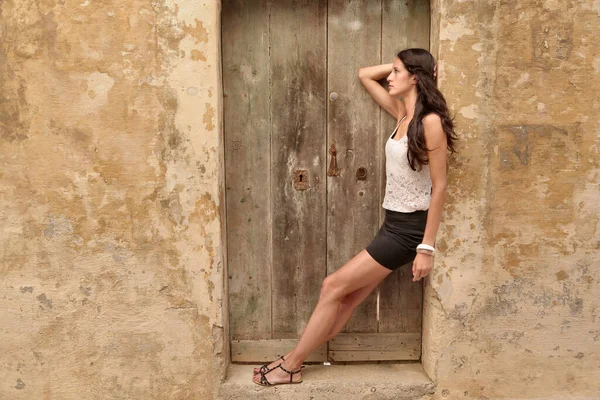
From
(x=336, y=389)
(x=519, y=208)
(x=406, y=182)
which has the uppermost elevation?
(x=406, y=182)

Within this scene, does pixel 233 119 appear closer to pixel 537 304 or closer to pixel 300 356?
pixel 300 356

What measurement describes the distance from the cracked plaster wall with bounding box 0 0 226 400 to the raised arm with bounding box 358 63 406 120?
2.43 ft

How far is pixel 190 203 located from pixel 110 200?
1.28 feet

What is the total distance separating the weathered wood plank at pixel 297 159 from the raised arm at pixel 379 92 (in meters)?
0.22

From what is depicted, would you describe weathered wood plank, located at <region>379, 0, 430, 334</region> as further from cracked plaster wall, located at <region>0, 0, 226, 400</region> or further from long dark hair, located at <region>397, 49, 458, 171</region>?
cracked plaster wall, located at <region>0, 0, 226, 400</region>

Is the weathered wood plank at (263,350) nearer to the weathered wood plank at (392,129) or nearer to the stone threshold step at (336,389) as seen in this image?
the stone threshold step at (336,389)

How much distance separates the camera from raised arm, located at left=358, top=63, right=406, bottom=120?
292 centimetres

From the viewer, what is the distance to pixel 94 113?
279 cm

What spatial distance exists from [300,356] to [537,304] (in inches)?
48.3

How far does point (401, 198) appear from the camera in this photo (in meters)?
2.73

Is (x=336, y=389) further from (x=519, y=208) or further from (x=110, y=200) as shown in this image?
(x=110, y=200)

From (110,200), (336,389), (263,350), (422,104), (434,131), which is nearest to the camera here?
(434,131)

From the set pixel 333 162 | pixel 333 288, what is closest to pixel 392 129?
pixel 333 162

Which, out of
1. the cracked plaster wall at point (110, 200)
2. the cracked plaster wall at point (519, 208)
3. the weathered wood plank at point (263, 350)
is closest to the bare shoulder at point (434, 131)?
the cracked plaster wall at point (519, 208)
